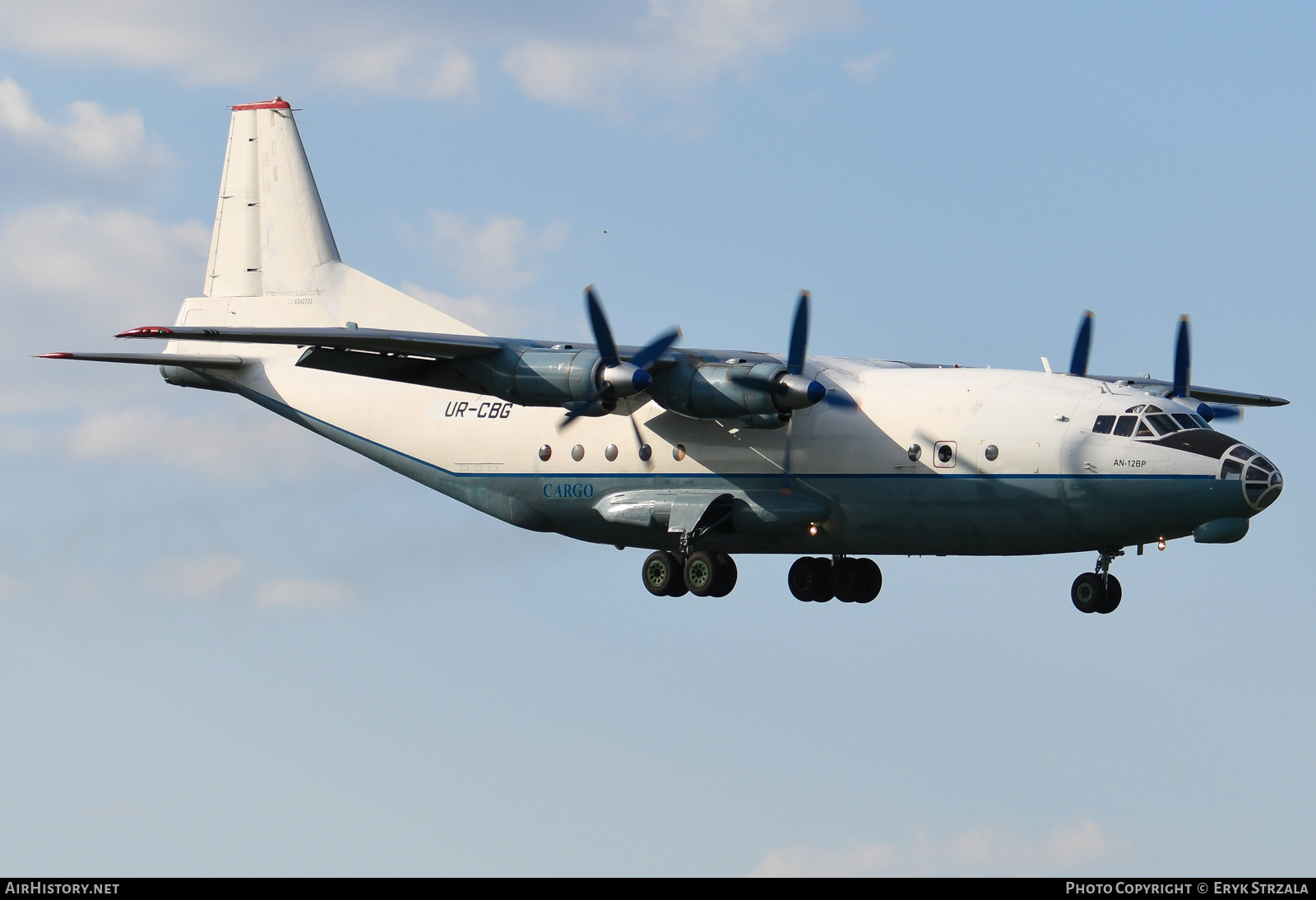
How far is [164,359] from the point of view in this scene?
29.6 m

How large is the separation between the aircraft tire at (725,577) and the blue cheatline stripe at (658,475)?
1.46 m

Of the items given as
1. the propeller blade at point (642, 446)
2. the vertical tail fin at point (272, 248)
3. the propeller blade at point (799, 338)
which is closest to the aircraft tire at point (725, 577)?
the propeller blade at point (642, 446)

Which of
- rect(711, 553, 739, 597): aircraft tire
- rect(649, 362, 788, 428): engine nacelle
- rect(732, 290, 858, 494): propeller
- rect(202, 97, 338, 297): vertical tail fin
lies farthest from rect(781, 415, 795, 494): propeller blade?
rect(202, 97, 338, 297): vertical tail fin

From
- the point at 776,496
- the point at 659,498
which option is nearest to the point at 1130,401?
the point at 776,496

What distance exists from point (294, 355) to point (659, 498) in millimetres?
8913

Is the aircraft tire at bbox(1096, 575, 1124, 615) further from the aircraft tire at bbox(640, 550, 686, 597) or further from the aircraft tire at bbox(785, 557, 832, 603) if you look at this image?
the aircraft tire at bbox(640, 550, 686, 597)

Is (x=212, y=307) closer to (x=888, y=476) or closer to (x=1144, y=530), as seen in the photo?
(x=888, y=476)

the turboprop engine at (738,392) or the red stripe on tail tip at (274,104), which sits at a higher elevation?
the red stripe on tail tip at (274,104)

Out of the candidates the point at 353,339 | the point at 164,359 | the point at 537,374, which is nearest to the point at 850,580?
the point at 537,374

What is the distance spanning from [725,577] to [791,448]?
2502mm

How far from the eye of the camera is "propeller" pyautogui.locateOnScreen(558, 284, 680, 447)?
24.2 meters

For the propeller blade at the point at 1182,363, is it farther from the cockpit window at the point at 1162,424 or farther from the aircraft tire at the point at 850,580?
the aircraft tire at the point at 850,580

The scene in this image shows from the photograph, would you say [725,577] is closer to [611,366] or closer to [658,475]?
[658,475]

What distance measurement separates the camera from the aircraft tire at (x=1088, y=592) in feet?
83.7
